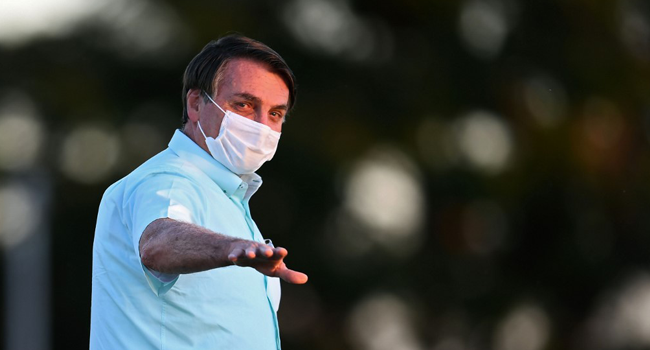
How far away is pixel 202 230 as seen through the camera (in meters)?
2.89

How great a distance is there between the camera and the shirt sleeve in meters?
3.10

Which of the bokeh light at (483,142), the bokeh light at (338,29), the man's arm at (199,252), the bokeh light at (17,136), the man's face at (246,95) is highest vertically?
the man's arm at (199,252)

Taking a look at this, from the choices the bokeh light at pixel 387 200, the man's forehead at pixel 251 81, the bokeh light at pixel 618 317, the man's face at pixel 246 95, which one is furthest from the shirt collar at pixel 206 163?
the bokeh light at pixel 618 317

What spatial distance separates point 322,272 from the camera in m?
17.4

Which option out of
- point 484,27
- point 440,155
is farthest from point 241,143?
point 484,27

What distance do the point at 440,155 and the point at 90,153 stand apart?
579cm

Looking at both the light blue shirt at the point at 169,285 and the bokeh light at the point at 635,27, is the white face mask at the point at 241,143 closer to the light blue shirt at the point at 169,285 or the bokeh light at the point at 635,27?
the light blue shirt at the point at 169,285

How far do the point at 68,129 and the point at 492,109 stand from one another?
23.1 ft

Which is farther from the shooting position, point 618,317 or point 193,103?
point 618,317

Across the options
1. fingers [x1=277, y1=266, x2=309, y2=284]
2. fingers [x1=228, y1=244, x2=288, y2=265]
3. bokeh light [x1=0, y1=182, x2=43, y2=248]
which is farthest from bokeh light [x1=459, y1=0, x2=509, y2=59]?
fingers [x1=228, y1=244, x2=288, y2=265]

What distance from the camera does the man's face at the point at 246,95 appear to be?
155 inches

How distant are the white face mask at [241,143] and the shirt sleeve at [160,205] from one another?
42cm

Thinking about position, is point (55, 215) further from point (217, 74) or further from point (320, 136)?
point (217, 74)

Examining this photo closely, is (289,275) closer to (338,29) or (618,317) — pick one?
(618,317)
